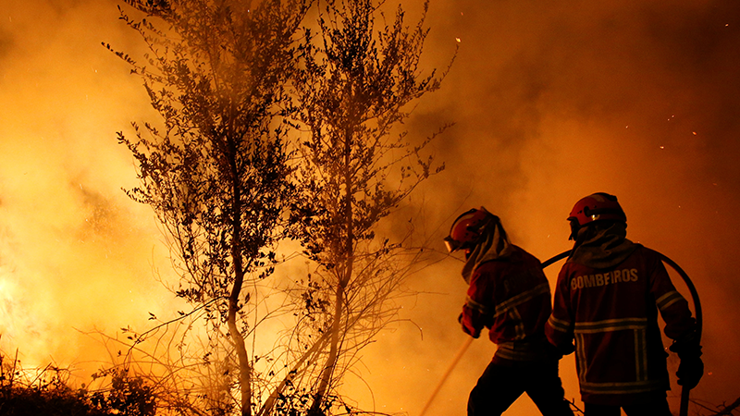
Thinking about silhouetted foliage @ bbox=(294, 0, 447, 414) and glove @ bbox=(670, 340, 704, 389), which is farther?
silhouetted foliage @ bbox=(294, 0, 447, 414)

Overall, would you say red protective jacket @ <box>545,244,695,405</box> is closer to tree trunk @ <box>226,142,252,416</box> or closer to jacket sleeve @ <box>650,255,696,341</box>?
jacket sleeve @ <box>650,255,696,341</box>

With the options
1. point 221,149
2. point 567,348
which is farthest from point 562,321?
point 221,149

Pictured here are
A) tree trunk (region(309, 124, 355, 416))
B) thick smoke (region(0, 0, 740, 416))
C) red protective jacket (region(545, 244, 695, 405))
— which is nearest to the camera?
red protective jacket (region(545, 244, 695, 405))

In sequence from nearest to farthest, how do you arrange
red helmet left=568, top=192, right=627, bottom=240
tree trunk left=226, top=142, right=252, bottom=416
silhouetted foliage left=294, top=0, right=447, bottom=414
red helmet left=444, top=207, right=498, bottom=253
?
red helmet left=568, top=192, right=627, bottom=240 < red helmet left=444, top=207, right=498, bottom=253 < tree trunk left=226, top=142, right=252, bottom=416 < silhouetted foliage left=294, top=0, right=447, bottom=414

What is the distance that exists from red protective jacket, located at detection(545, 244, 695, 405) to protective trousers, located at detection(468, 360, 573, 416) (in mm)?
405

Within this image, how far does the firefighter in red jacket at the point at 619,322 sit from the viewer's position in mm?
2924

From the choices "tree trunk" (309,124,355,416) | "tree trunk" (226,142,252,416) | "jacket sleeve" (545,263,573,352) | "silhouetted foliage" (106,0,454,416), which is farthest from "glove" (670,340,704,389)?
"tree trunk" (226,142,252,416)

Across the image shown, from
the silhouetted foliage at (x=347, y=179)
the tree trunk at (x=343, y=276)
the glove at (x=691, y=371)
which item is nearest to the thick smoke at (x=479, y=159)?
the silhouetted foliage at (x=347, y=179)

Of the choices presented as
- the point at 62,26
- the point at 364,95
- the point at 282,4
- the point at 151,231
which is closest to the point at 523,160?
the point at 364,95

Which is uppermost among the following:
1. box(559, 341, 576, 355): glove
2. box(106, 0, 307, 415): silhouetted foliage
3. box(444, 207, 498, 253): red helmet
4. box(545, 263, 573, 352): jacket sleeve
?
box(106, 0, 307, 415): silhouetted foliage

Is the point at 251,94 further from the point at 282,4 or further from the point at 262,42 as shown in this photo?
the point at 282,4

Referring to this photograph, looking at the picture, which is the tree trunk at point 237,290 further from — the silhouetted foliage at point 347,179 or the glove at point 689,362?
the glove at point 689,362

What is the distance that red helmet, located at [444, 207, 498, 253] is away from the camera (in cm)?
396

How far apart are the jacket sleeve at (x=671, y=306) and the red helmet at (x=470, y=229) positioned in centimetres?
134
